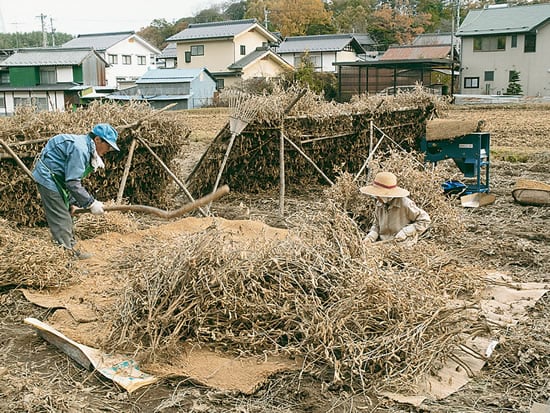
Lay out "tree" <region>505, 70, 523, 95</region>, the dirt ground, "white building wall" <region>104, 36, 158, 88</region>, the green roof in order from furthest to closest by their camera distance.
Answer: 1. "white building wall" <region>104, 36, 158, 88</region>
2. the green roof
3. "tree" <region>505, 70, 523, 95</region>
4. the dirt ground

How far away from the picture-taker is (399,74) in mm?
33375

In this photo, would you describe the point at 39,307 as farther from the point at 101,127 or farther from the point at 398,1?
the point at 398,1

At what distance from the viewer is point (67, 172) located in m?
6.08

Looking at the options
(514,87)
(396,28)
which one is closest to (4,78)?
(514,87)

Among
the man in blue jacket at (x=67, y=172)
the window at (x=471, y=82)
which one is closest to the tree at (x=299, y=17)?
the window at (x=471, y=82)

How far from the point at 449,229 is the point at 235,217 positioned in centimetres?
316

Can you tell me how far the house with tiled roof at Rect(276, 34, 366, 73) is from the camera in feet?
148

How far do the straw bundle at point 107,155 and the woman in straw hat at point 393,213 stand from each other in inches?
154

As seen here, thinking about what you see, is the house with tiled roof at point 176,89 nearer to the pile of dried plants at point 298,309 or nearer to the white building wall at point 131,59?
the white building wall at point 131,59

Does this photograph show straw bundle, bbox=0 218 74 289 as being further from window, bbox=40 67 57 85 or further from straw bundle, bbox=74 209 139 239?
window, bbox=40 67 57 85

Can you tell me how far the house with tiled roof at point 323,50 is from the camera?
1770 inches

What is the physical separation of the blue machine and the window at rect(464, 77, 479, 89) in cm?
3178

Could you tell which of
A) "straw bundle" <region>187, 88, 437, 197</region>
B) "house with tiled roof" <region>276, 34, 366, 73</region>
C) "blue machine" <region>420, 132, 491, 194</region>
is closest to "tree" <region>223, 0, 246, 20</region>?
"house with tiled roof" <region>276, 34, 366, 73</region>

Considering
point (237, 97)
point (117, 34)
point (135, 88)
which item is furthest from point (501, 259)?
point (117, 34)
